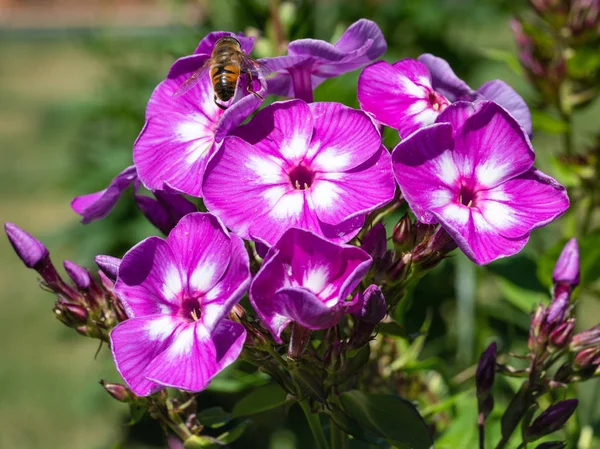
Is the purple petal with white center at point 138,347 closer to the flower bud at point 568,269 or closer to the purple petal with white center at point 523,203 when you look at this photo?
the purple petal with white center at point 523,203

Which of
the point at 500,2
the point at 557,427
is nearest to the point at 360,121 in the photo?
the point at 557,427

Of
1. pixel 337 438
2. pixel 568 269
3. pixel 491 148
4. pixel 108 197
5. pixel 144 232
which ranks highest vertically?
pixel 491 148

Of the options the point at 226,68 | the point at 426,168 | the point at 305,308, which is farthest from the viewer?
the point at 226,68

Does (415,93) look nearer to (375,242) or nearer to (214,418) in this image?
(375,242)

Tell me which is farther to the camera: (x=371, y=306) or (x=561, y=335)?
(x=561, y=335)

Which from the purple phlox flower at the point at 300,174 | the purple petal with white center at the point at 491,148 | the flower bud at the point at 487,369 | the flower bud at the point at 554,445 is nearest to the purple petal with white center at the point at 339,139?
the purple phlox flower at the point at 300,174

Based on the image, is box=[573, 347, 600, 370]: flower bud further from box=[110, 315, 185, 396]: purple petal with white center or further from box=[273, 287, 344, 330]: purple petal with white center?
box=[110, 315, 185, 396]: purple petal with white center

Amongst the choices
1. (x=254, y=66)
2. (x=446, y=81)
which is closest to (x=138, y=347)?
(x=254, y=66)

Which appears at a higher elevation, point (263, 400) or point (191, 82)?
point (191, 82)
